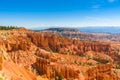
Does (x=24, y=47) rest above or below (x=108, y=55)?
above

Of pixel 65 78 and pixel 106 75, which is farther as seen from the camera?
pixel 106 75

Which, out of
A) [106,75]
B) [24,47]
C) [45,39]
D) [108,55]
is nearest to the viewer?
[106,75]

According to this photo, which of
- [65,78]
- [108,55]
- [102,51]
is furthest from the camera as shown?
[102,51]

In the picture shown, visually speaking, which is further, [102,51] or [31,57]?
[102,51]

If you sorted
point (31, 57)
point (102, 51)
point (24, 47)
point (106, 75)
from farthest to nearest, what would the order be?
1. point (102, 51)
2. point (24, 47)
3. point (31, 57)
4. point (106, 75)

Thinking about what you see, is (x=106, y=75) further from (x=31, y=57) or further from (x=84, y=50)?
(x=84, y=50)

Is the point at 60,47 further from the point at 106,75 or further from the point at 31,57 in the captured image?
the point at 106,75

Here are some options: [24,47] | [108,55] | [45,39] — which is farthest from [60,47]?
[24,47]

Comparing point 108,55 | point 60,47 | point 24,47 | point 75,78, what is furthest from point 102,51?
point 75,78

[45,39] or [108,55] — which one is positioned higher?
[45,39]
